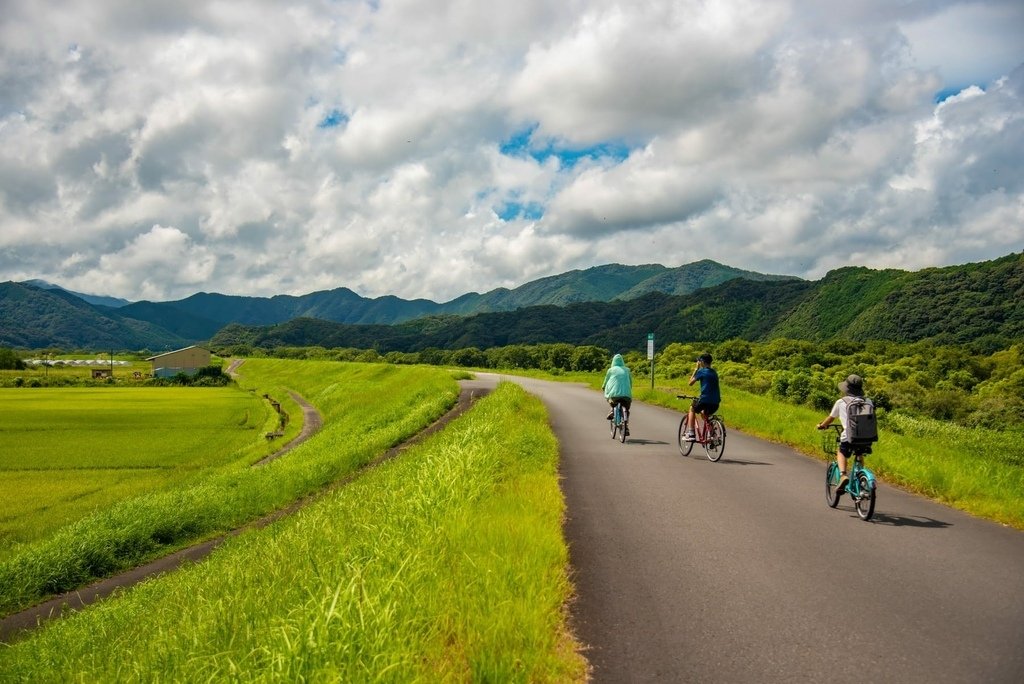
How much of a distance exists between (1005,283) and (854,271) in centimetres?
8965

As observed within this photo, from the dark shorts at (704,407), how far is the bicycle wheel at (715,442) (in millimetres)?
235

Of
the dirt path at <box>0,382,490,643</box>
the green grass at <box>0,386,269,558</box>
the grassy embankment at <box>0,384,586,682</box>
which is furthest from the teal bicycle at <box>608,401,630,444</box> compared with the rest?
the green grass at <box>0,386,269,558</box>

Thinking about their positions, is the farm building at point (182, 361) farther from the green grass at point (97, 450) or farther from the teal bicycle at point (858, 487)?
the teal bicycle at point (858, 487)

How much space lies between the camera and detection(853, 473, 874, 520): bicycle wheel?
860cm

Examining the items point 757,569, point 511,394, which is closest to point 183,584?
point 757,569

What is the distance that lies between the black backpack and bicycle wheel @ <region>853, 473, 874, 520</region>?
1.71 ft

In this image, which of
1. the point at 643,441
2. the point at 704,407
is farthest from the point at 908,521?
the point at 643,441

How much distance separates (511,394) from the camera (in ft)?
83.4

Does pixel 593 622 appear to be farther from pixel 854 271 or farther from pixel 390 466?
pixel 854 271

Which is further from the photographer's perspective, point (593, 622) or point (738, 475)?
point (738, 475)

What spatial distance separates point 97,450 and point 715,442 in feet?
100

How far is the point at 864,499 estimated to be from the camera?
8719mm

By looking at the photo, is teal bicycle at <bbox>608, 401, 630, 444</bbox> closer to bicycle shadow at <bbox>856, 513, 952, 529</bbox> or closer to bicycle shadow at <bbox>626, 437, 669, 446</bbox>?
bicycle shadow at <bbox>626, 437, 669, 446</bbox>

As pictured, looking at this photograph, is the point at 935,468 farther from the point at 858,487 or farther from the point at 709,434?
the point at 709,434
